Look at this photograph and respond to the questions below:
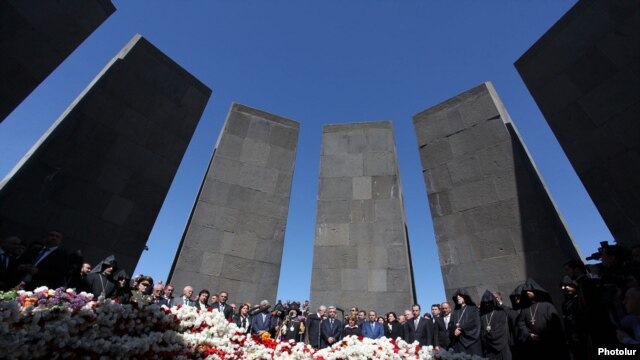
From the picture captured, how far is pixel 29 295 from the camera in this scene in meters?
4.05

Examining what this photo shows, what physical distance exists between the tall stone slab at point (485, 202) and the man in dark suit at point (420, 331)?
2.52 m

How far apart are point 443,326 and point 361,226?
467 centimetres

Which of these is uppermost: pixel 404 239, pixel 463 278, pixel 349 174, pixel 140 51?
pixel 140 51

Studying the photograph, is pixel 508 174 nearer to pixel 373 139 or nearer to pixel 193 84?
pixel 373 139

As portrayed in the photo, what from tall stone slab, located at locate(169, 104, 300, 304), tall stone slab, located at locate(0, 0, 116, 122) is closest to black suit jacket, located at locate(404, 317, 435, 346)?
tall stone slab, located at locate(169, 104, 300, 304)

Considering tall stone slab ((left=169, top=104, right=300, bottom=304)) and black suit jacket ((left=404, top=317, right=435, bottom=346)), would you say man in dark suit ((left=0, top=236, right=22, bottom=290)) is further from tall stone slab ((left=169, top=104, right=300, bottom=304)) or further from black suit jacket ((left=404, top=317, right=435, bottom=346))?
black suit jacket ((left=404, top=317, right=435, bottom=346))

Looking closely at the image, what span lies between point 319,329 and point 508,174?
7.50 meters

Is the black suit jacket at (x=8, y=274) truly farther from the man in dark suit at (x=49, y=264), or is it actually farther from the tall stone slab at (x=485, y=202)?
the tall stone slab at (x=485, y=202)

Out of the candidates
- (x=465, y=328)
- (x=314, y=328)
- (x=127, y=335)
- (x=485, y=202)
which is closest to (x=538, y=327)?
(x=465, y=328)

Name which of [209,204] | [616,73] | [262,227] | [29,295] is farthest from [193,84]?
[616,73]

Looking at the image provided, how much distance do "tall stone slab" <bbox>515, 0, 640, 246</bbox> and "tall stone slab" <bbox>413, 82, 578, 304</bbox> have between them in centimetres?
138

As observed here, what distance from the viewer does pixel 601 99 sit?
8.99 metres

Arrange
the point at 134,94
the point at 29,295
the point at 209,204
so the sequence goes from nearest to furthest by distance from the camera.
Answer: the point at 29,295
the point at 134,94
the point at 209,204

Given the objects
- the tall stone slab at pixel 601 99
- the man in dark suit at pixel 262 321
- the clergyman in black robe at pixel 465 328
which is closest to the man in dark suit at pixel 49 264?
the man in dark suit at pixel 262 321
